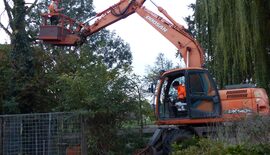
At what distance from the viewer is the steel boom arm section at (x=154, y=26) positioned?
1495 cm

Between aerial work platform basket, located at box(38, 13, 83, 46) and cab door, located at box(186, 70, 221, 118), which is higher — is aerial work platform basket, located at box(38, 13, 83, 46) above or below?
above

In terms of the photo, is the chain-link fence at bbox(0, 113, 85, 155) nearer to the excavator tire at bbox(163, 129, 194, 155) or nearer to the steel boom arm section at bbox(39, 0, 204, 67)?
the excavator tire at bbox(163, 129, 194, 155)

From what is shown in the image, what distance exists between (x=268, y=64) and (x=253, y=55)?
59cm

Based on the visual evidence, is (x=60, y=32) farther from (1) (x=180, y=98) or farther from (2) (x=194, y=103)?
(2) (x=194, y=103)

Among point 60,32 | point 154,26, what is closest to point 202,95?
point 154,26

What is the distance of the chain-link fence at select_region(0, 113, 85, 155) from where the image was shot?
11242 millimetres

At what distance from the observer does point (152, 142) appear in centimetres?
1276

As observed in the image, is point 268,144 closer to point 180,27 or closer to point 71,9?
point 180,27

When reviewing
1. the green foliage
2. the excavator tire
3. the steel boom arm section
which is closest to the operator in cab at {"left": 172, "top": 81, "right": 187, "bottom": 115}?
the excavator tire

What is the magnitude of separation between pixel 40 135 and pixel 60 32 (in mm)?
4840

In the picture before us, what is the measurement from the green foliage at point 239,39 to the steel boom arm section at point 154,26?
3.82ft

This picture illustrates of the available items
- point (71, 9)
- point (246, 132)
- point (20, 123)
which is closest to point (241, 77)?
point (246, 132)

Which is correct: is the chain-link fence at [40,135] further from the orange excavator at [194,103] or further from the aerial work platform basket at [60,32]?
the aerial work platform basket at [60,32]

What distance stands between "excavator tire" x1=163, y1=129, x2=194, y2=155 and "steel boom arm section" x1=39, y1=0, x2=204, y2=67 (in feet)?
7.95
